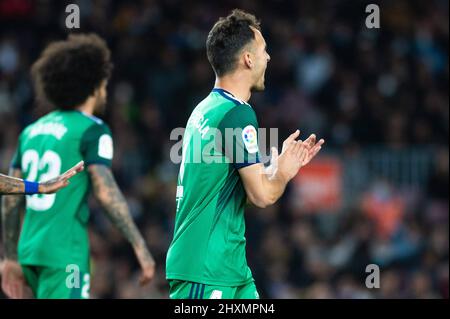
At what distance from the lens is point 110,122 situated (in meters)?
13.0

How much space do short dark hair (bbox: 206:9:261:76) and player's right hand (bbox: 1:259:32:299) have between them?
224 centimetres

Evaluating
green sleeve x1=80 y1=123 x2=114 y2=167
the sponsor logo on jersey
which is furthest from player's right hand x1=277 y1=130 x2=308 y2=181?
green sleeve x1=80 y1=123 x2=114 y2=167

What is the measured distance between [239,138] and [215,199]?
0.36 meters

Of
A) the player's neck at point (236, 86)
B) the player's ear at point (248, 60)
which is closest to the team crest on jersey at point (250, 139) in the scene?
the player's neck at point (236, 86)

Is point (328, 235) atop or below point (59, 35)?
below

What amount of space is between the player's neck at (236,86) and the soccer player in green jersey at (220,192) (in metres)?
0.05

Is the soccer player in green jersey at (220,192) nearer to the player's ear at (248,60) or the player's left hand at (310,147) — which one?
the player's left hand at (310,147)

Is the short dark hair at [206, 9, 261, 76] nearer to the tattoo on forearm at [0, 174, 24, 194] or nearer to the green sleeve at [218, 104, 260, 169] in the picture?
the green sleeve at [218, 104, 260, 169]

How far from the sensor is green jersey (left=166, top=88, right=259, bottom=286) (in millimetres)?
5000

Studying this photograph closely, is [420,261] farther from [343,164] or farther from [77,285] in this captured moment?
[77,285]

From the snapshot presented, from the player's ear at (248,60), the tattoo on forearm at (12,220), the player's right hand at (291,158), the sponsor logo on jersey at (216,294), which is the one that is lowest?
the sponsor logo on jersey at (216,294)

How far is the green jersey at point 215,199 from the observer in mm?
5000

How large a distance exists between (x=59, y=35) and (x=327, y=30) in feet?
13.3
